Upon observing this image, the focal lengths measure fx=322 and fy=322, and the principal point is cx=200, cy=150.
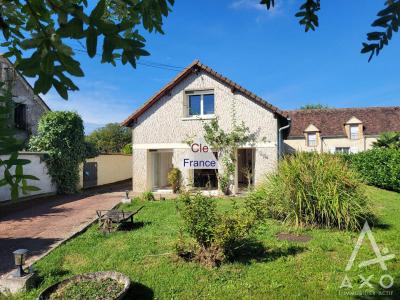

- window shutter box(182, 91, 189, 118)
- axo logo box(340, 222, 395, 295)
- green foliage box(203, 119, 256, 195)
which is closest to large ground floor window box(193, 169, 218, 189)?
green foliage box(203, 119, 256, 195)

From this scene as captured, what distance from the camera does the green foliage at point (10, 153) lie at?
0.94m

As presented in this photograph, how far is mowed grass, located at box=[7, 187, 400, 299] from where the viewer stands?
18.2ft

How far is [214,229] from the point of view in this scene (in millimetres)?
6770

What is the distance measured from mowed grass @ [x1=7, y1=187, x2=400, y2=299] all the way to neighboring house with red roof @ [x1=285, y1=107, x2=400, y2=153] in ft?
83.4

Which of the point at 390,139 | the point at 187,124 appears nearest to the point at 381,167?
the point at 390,139

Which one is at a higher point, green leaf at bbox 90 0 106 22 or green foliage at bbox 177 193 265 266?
green leaf at bbox 90 0 106 22

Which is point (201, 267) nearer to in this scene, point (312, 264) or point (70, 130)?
point (312, 264)

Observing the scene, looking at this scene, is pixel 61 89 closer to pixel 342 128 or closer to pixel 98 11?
pixel 98 11

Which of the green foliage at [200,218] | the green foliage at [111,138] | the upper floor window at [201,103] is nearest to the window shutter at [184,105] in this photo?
the upper floor window at [201,103]

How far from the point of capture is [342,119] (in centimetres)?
3556

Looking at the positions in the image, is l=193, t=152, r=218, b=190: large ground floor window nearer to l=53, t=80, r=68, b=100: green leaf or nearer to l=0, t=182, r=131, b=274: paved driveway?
l=0, t=182, r=131, b=274: paved driveway

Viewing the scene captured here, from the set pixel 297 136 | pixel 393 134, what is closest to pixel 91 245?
pixel 393 134

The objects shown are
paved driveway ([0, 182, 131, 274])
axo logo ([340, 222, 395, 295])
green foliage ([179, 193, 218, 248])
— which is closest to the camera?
axo logo ([340, 222, 395, 295])

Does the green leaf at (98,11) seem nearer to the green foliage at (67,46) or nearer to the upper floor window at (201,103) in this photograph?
the green foliage at (67,46)
